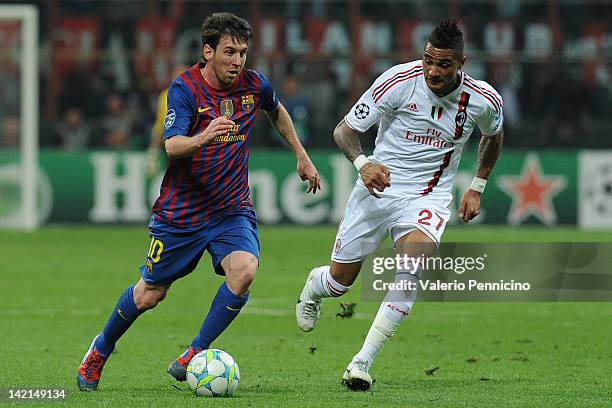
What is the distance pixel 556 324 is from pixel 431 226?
3.70 m

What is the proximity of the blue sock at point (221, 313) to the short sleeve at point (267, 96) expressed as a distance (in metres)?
1.11

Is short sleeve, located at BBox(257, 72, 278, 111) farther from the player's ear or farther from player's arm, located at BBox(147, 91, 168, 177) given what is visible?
player's arm, located at BBox(147, 91, 168, 177)

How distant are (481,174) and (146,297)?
2260 mm

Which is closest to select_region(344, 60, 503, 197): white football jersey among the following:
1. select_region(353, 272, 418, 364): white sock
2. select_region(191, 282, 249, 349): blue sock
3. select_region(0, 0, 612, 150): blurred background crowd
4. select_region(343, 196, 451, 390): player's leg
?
select_region(343, 196, 451, 390): player's leg

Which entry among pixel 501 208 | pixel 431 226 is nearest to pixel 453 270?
pixel 431 226

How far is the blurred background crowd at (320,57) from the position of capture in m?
22.0

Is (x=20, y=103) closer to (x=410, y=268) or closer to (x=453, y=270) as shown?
(x=453, y=270)

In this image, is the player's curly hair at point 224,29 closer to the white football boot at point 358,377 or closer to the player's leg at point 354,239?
the player's leg at point 354,239

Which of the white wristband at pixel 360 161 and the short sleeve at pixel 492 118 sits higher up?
the short sleeve at pixel 492 118

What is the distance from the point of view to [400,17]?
23609mm

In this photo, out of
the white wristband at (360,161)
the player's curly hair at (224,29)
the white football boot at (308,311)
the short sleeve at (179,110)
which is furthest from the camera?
the white football boot at (308,311)

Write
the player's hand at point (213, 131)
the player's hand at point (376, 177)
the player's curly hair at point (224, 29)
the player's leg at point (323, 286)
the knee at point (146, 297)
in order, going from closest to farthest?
the player's hand at point (213, 131)
the player's curly hair at point (224, 29)
the knee at point (146, 297)
the player's hand at point (376, 177)
the player's leg at point (323, 286)

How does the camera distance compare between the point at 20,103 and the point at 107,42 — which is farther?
the point at 107,42

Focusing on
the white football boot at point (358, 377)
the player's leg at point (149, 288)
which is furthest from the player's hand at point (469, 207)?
the player's leg at point (149, 288)
